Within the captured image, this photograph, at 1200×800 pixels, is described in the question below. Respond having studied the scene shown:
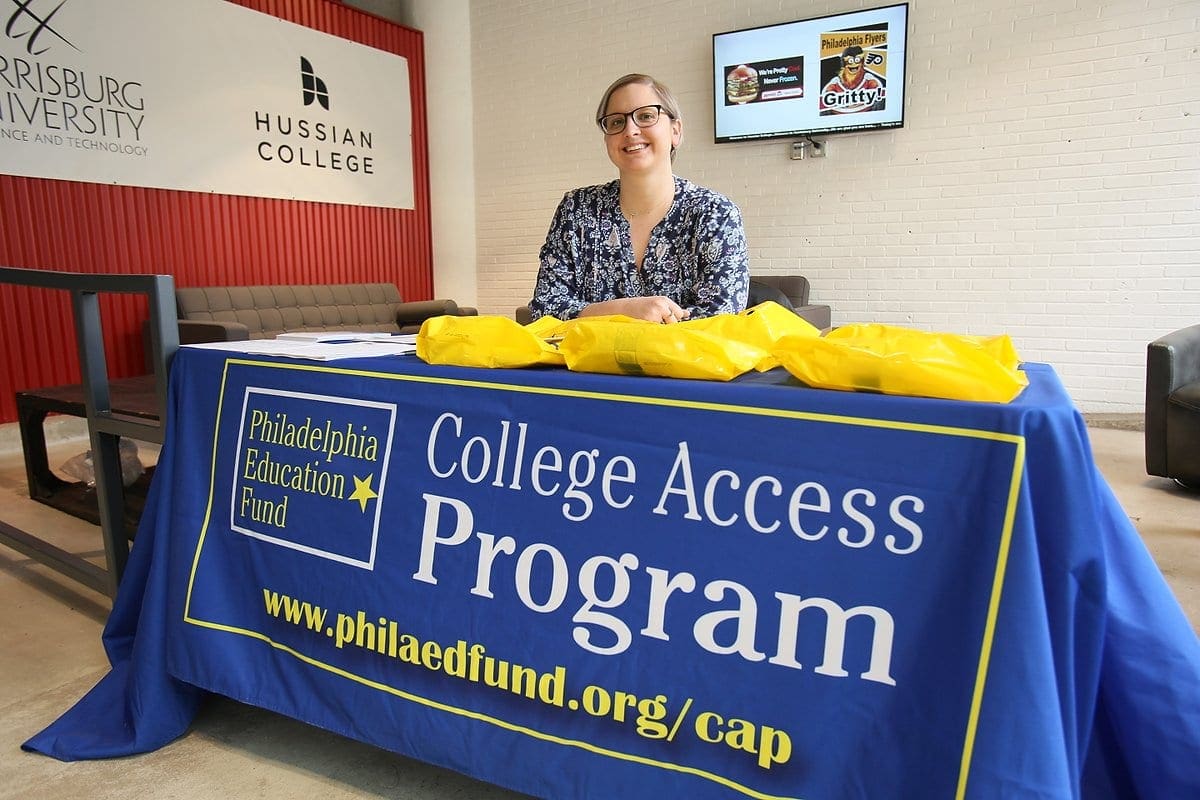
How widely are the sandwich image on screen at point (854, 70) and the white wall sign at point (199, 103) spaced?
3.71 meters

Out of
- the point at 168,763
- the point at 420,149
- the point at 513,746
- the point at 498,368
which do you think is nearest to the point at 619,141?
the point at 498,368

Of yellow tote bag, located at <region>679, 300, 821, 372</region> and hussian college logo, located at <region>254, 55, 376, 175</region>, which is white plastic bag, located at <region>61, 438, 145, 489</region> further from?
hussian college logo, located at <region>254, 55, 376, 175</region>

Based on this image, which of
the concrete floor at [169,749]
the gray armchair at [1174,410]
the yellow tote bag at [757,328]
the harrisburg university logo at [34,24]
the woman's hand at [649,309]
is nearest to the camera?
the yellow tote bag at [757,328]

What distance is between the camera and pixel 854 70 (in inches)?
201

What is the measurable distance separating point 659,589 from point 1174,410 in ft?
10.3

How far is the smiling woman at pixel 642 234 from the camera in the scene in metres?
1.77

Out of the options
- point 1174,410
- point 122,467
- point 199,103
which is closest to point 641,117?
point 122,467

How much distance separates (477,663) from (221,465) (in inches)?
28.0

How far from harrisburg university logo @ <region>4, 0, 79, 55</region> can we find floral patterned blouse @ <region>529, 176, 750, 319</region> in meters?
4.18

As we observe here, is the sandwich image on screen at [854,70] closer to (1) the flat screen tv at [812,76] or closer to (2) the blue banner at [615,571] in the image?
(1) the flat screen tv at [812,76]

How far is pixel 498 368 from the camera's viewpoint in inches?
50.6

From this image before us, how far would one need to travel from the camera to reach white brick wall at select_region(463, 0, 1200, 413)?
14.5 feet

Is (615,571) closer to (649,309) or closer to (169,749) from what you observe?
(649,309)

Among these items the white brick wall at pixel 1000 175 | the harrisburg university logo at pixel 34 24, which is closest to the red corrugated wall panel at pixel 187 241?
the harrisburg university logo at pixel 34 24
